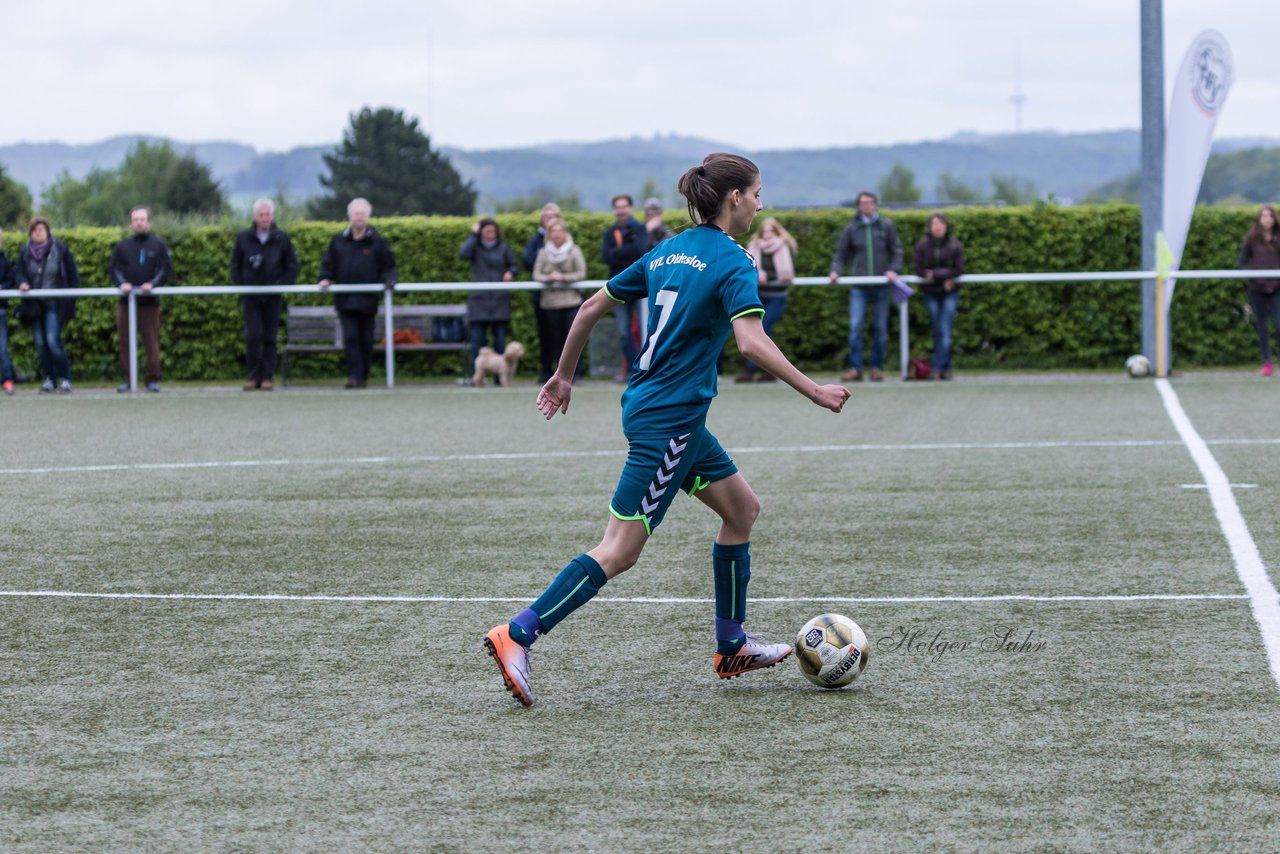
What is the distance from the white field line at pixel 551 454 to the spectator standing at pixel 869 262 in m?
6.54

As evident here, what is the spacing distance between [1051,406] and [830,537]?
7619 mm

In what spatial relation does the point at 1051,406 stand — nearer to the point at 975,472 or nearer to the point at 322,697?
the point at 975,472

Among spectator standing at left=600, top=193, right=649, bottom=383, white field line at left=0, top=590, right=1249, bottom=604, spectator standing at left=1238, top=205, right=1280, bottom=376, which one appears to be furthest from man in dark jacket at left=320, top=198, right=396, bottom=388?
white field line at left=0, top=590, right=1249, bottom=604

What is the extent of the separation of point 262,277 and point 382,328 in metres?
1.86

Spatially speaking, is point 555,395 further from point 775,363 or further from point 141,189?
point 141,189

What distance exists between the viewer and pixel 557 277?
18.5m

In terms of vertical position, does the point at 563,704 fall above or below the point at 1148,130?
below

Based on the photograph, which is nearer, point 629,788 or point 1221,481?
point 629,788

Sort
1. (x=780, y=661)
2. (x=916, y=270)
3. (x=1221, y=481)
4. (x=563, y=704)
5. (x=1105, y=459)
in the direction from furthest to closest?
(x=916, y=270) < (x=1105, y=459) < (x=1221, y=481) < (x=780, y=661) < (x=563, y=704)

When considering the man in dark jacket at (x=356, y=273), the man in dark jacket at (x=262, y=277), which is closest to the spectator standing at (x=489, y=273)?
the man in dark jacket at (x=356, y=273)

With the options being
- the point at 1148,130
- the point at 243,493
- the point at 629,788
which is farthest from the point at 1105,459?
the point at 1148,130

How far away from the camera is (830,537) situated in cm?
816

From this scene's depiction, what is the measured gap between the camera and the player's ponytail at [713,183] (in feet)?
16.7

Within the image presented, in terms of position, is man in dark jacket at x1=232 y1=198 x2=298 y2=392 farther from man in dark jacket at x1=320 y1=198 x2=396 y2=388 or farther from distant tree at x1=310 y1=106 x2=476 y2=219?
distant tree at x1=310 y1=106 x2=476 y2=219
